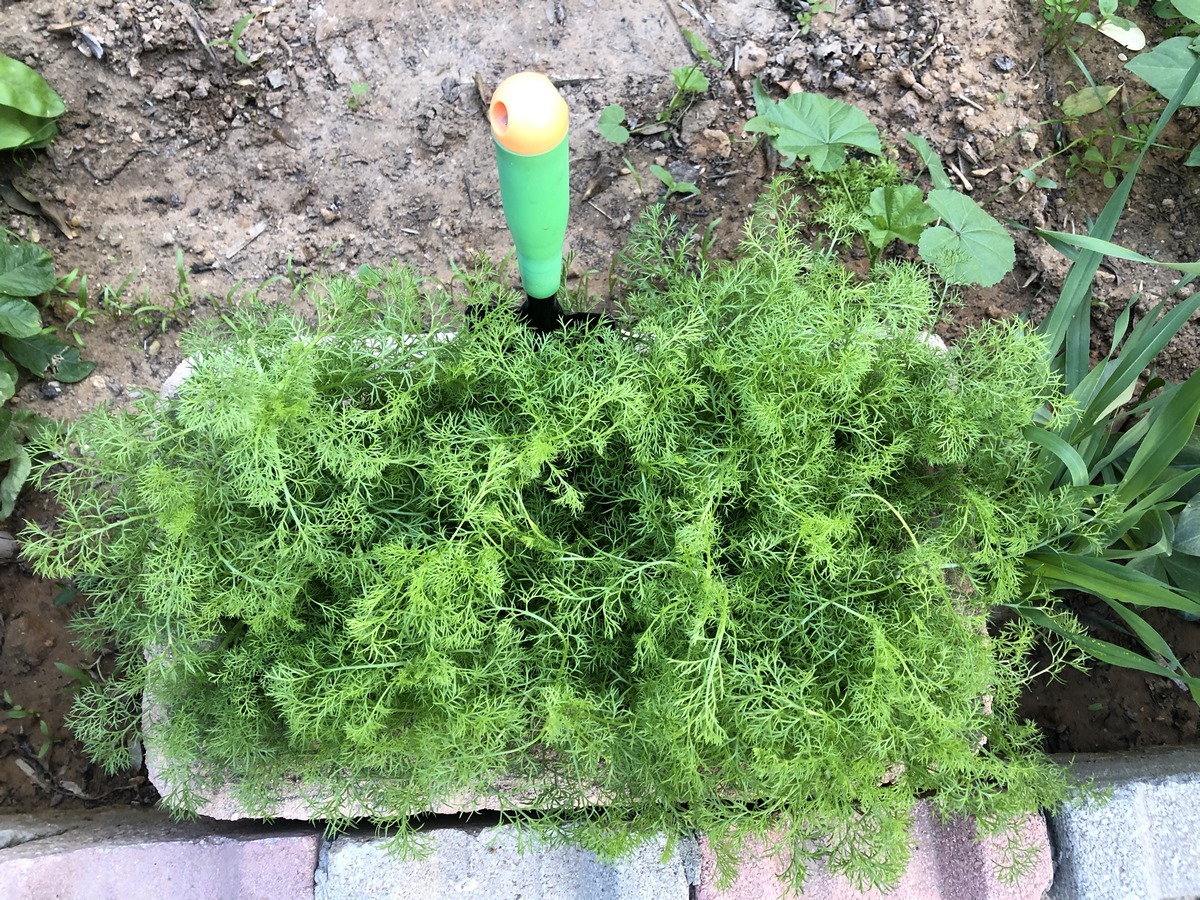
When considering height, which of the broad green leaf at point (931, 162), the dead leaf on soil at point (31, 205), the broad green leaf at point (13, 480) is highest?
the dead leaf on soil at point (31, 205)

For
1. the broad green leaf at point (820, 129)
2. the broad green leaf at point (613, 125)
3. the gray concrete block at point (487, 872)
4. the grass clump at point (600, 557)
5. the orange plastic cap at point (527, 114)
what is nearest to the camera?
the orange plastic cap at point (527, 114)

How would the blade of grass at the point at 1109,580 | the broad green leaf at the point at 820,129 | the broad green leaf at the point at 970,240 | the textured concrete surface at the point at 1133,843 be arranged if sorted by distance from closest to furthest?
1. the blade of grass at the point at 1109,580
2. the textured concrete surface at the point at 1133,843
3. the broad green leaf at the point at 970,240
4. the broad green leaf at the point at 820,129

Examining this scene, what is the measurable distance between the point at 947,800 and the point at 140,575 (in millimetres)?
1725

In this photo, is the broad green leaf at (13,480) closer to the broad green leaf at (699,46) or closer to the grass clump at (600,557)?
the grass clump at (600,557)

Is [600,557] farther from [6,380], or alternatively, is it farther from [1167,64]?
[1167,64]

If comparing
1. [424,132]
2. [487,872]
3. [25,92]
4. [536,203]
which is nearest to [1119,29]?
[424,132]

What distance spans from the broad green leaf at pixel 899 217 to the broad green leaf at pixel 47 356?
2298 mm

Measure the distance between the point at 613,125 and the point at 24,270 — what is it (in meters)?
1.75

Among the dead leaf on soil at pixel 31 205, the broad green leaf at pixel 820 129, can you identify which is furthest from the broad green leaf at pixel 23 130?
the broad green leaf at pixel 820 129

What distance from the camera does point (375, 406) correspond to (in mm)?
1570

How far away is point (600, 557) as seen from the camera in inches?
56.9

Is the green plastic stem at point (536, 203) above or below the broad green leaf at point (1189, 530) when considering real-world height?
above

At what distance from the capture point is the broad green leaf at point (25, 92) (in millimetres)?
2193

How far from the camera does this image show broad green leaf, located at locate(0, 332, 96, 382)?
7.41 feet
